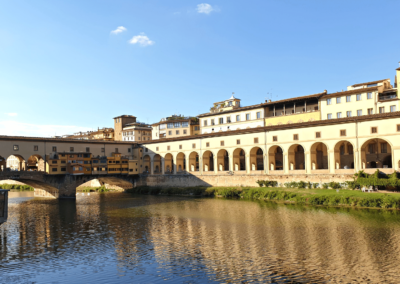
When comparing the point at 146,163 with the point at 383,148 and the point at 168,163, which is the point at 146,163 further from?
the point at 383,148

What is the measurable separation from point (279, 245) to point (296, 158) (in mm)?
37086

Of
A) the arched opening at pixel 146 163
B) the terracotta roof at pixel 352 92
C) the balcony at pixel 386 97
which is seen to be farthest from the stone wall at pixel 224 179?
the terracotta roof at pixel 352 92

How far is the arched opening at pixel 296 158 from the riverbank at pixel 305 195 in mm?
5727

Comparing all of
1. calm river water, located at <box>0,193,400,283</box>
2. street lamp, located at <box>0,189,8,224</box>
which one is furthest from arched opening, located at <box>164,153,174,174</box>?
street lamp, located at <box>0,189,8,224</box>

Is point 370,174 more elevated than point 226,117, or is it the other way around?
point 226,117

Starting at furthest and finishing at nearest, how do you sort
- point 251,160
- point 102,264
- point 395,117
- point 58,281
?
point 251,160 → point 395,117 → point 102,264 → point 58,281

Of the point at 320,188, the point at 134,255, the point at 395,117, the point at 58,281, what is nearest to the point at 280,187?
the point at 320,188

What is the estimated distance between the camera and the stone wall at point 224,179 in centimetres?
4775

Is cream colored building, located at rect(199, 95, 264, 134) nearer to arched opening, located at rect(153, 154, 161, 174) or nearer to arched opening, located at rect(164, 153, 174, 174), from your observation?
arched opening, located at rect(164, 153, 174, 174)

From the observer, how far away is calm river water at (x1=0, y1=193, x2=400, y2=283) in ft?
60.0

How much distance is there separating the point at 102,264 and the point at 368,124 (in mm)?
37503

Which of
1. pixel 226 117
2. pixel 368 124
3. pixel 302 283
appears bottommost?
pixel 302 283

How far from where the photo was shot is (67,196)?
196 feet

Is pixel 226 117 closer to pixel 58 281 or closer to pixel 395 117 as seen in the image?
pixel 395 117
